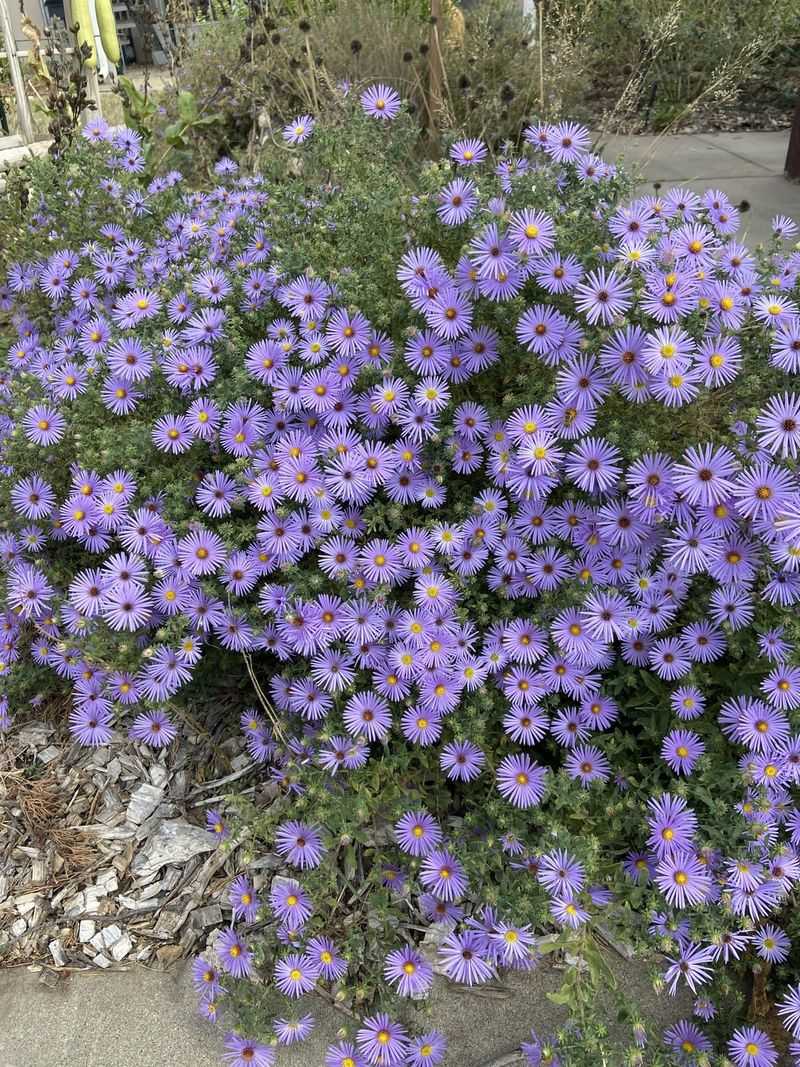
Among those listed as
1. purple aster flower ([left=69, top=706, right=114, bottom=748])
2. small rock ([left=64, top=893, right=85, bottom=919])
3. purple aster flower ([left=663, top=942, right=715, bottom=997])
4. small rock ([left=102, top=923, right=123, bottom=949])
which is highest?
purple aster flower ([left=69, top=706, right=114, bottom=748])

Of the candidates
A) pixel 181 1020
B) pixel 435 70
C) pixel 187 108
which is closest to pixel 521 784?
pixel 181 1020

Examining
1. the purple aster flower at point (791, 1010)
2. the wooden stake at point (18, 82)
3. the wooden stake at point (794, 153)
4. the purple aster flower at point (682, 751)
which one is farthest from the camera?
the wooden stake at point (18, 82)

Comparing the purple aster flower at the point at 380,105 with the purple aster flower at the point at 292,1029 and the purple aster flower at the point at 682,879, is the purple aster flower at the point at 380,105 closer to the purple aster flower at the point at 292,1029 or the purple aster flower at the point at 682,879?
the purple aster flower at the point at 682,879

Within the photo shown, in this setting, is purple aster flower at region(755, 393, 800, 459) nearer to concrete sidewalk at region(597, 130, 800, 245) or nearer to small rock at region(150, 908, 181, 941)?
small rock at region(150, 908, 181, 941)

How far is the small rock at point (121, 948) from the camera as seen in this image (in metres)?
1.77

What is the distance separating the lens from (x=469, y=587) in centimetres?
181

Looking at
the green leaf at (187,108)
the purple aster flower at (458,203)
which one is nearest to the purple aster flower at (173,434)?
the purple aster flower at (458,203)

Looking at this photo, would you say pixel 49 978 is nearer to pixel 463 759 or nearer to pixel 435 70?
pixel 463 759

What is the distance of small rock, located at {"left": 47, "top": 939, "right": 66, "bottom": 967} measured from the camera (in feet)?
5.82

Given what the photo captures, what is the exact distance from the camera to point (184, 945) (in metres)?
1.79

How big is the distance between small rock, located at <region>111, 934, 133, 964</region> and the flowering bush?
0.22m

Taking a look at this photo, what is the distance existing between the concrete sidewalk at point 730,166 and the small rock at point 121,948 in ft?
13.3

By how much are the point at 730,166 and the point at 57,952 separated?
5886mm

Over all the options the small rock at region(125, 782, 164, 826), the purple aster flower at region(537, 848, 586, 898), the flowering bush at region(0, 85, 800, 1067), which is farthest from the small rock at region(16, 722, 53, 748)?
A: the purple aster flower at region(537, 848, 586, 898)
